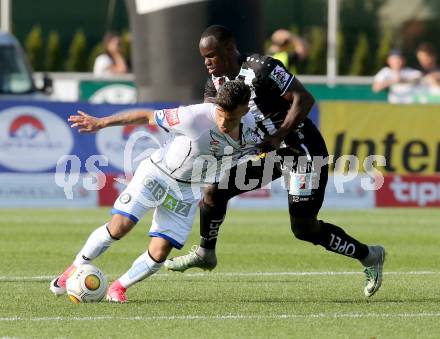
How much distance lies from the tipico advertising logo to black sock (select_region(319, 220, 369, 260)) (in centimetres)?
970

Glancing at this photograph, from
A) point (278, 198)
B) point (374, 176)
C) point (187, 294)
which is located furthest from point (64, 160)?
point (187, 294)

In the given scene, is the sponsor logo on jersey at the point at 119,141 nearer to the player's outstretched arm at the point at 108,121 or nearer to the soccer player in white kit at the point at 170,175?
the soccer player in white kit at the point at 170,175

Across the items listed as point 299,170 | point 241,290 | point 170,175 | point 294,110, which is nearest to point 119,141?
point 241,290

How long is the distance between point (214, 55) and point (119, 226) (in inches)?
61.7

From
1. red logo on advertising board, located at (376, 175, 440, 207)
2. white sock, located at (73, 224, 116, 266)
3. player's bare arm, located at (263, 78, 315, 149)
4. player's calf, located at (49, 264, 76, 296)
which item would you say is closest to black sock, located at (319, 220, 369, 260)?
player's bare arm, located at (263, 78, 315, 149)

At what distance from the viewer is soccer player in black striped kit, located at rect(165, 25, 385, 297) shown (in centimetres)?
1023

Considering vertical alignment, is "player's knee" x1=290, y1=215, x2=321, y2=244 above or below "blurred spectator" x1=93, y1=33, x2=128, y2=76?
above

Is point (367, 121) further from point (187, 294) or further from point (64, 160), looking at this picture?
point (187, 294)

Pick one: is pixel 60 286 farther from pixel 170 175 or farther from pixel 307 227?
pixel 307 227

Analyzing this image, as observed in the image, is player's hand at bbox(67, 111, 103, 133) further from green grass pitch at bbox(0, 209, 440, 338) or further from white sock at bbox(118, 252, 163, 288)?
green grass pitch at bbox(0, 209, 440, 338)

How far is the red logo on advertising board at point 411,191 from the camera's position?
20.3 m

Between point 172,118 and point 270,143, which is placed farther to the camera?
point 270,143

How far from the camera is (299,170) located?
35.2ft

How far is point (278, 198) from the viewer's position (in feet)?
66.0
